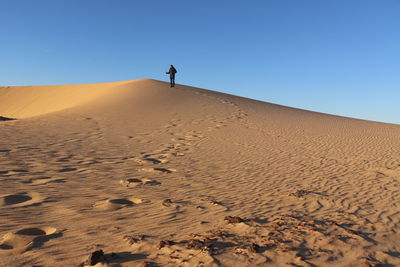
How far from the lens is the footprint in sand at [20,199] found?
13.5ft

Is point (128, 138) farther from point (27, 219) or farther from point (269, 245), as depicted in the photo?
point (269, 245)

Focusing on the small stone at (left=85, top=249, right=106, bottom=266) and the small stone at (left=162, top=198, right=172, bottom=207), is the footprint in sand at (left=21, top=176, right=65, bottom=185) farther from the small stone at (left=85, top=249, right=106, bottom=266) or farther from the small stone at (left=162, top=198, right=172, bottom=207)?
the small stone at (left=85, top=249, right=106, bottom=266)

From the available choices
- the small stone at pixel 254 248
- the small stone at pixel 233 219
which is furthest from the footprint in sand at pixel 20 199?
the small stone at pixel 254 248

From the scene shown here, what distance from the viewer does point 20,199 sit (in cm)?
433

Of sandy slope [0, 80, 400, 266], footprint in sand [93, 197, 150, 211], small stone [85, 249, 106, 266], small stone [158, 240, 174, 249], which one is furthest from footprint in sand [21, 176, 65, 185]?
small stone [158, 240, 174, 249]

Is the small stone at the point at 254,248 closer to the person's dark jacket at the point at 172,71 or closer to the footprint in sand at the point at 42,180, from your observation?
the footprint in sand at the point at 42,180

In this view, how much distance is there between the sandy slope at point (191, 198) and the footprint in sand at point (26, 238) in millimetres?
12

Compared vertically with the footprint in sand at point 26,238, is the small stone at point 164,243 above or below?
above

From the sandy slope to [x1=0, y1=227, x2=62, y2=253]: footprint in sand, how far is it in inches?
0.5

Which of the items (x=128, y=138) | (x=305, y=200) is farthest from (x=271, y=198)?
(x=128, y=138)

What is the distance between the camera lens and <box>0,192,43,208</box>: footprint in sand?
4.11 m

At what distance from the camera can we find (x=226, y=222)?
12.5 ft

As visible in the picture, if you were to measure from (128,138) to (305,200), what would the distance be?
720 centimetres

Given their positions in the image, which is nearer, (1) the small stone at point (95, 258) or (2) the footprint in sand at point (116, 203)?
(1) the small stone at point (95, 258)
